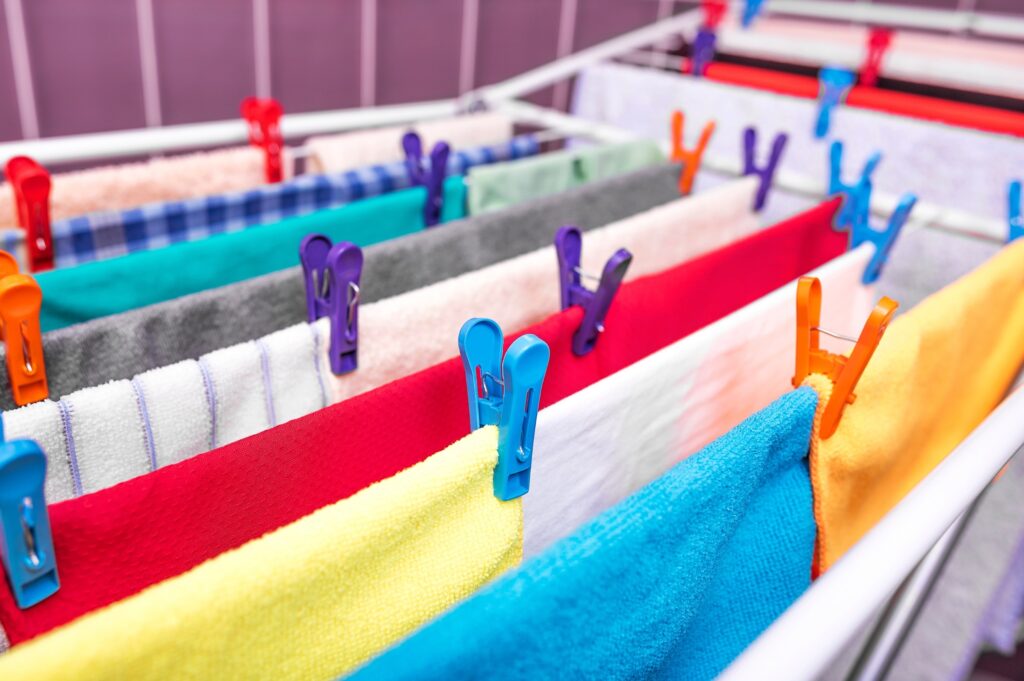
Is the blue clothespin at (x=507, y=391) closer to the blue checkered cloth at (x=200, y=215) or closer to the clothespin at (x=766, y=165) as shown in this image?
the blue checkered cloth at (x=200, y=215)

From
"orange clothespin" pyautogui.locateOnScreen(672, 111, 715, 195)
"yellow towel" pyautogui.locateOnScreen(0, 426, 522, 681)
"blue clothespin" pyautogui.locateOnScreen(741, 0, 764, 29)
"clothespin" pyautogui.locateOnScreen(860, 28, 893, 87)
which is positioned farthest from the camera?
"blue clothespin" pyautogui.locateOnScreen(741, 0, 764, 29)

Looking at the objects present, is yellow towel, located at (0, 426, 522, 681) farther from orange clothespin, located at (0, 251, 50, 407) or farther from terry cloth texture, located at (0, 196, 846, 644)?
orange clothespin, located at (0, 251, 50, 407)

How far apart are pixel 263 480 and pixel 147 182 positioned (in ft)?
1.29

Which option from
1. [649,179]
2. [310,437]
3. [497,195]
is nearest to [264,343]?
[310,437]

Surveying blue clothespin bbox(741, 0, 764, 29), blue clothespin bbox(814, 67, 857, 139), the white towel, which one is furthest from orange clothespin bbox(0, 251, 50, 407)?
blue clothespin bbox(741, 0, 764, 29)

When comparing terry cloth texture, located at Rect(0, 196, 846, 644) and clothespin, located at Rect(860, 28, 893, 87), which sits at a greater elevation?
clothespin, located at Rect(860, 28, 893, 87)

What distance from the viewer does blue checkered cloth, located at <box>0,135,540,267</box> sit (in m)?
0.56

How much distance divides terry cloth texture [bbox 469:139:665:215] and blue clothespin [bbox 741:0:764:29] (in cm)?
57

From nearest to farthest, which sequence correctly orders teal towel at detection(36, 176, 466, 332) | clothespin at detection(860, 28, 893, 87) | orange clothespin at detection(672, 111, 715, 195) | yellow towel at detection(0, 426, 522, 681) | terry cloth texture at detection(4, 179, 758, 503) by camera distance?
yellow towel at detection(0, 426, 522, 681), terry cloth texture at detection(4, 179, 758, 503), teal towel at detection(36, 176, 466, 332), orange clothespin at detection(672, 111, 715, 195), clothespin at detection(860, 28, 893, 87)

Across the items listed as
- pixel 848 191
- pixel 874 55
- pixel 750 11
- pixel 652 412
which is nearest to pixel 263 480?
pixel 652 412

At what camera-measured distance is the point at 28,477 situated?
0.25 meters

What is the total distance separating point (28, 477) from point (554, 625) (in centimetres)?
18

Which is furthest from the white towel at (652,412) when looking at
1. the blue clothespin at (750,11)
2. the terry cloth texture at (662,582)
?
the blue clothespin at (750,11)

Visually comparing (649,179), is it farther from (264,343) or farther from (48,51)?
(48,51)
